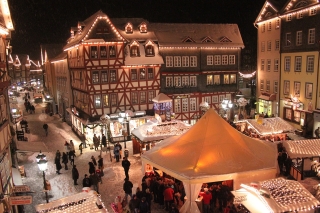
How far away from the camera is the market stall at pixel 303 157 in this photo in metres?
12.2

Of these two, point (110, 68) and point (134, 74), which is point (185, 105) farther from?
point (110, 68)

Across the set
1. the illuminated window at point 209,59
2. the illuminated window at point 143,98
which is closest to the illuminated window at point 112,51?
the illuminated window at point 143,98

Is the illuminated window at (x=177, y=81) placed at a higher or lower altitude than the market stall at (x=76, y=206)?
higher

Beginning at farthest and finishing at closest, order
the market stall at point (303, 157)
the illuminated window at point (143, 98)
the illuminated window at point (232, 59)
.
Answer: the illuminated window at point (232, 59), the illuminated window at point (143, 98), the market stall at point (303, 157)

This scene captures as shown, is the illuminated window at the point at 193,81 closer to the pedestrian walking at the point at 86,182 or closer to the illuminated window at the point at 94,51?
the illuminated window at the point at 94,51

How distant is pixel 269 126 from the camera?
19.0 meters

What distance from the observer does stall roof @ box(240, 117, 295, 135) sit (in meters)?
18.6

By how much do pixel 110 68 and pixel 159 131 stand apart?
9550 mm

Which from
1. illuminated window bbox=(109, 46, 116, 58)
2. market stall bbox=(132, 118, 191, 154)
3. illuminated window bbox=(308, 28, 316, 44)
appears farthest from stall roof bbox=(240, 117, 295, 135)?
illuminated window bbox=(109, 46, 116, 58)

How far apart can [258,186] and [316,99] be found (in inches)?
705

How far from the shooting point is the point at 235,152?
12188 mm

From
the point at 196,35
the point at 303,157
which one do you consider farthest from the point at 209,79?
the point at 303,157

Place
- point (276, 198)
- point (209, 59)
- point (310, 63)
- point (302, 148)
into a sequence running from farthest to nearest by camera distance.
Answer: point (209, 59), point (310, 63), point (302, 148), point (276, 198)

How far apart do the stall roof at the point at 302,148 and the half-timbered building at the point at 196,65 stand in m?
16.2
